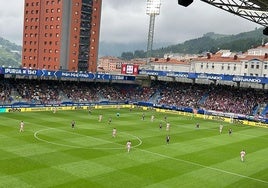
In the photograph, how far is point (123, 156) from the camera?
32062mm

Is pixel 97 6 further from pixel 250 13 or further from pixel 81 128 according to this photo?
pixel 250 13

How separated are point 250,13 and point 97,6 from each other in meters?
89.9

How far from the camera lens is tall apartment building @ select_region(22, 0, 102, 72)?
99.9m

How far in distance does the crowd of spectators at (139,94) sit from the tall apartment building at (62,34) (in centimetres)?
2412

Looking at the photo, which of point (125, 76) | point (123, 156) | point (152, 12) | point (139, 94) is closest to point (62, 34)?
point (152, 12)

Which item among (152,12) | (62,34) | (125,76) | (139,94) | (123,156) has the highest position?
(152,12)

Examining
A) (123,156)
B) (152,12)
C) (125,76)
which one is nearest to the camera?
(123,156)

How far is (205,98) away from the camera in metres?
75.6

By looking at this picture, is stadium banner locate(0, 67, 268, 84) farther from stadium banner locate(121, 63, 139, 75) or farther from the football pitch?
the football pitch

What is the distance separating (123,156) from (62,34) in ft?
241

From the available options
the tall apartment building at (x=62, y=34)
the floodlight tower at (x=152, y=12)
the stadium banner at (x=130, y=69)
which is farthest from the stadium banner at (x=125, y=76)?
the tall apartment building at (x=62, y=34)

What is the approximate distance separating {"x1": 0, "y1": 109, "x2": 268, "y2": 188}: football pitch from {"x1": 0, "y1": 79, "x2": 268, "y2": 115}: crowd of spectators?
14550 mm

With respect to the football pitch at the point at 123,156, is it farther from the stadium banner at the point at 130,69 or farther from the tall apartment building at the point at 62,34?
the tall apartment building at the point at 62,34

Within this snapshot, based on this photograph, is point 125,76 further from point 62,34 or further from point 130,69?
point 62,34
